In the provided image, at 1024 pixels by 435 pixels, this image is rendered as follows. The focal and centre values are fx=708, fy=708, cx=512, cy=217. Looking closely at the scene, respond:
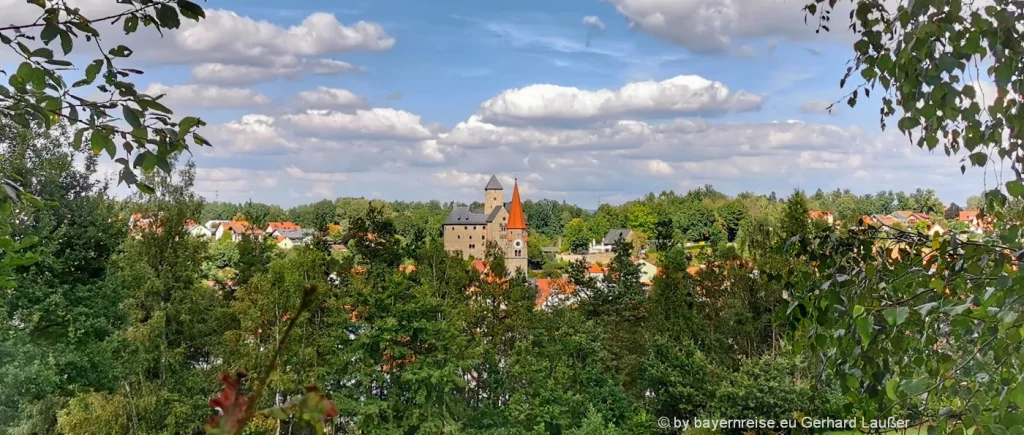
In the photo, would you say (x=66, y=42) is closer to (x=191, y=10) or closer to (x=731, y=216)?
(x=191, y=10)

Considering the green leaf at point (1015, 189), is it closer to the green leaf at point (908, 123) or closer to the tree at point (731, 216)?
the green leaf at point (908, 123)

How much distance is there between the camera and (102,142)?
189cm

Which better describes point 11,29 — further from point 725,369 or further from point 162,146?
point 725,369

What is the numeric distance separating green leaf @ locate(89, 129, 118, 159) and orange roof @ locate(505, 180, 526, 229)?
175 feet

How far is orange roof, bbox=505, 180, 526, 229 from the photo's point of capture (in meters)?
55.5

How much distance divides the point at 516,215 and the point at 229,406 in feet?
182

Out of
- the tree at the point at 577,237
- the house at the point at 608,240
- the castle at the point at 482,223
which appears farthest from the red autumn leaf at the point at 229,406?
the tree at the point at 577,237

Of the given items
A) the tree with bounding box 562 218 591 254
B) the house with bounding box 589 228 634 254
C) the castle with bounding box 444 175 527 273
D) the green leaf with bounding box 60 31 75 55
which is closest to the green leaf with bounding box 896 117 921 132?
the green leaf with bounding box 60 31 75 55

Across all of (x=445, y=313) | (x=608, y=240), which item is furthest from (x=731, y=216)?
(x=445, y=313)

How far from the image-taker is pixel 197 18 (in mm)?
1867

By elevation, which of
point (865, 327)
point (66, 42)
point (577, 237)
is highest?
point (66, 42)

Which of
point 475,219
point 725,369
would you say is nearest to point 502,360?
point 725,369

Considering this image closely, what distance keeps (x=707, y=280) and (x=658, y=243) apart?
15.0 ft

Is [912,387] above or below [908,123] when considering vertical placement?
below
